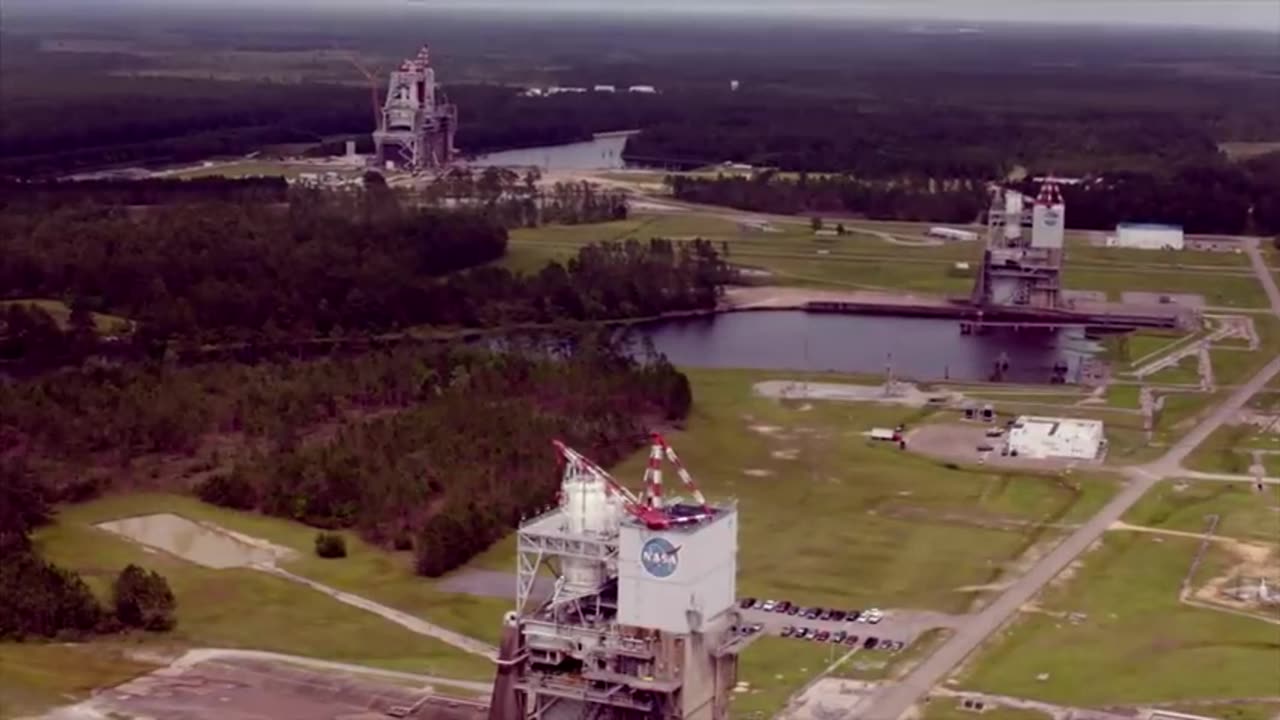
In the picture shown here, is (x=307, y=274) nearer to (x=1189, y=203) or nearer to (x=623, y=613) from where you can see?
(x=1189, y=203)

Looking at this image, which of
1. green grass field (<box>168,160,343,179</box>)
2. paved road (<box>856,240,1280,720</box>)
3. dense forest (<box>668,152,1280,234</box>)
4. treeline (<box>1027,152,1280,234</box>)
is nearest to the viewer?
paved road (<box>856,240,1280,720</box>)

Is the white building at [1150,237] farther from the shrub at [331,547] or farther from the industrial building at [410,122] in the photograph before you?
the shrub at [331,547]

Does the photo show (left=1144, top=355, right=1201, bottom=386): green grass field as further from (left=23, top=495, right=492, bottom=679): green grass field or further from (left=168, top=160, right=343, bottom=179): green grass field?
(left=168, top=160, right=343, bottom=179): green grass field

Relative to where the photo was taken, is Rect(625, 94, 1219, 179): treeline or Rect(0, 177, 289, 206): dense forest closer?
Rect(0, 177, 289, 206): dense forest

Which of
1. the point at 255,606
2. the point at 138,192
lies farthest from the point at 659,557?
the point at 138,192

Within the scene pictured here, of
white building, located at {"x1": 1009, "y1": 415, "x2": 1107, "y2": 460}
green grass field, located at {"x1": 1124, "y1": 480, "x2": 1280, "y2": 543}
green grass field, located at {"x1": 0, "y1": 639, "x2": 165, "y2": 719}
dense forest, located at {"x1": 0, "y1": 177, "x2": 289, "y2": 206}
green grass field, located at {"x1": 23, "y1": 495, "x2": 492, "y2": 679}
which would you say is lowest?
green grass field, located at {"x1": 23, "y1": 495, "x2": 492, "y2": 679}

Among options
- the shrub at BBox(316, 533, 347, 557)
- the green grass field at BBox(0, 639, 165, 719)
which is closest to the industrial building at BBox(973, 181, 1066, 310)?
the shrub at BBox(316, 533, 347, 557)

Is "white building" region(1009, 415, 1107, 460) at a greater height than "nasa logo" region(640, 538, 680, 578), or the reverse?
"nasa logo" region(640, 538, 680, 578)

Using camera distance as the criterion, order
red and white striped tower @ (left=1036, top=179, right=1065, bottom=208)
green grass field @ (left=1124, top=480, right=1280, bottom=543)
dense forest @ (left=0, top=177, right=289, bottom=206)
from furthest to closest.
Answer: dense forest @ (left=0, top=177, right=289, bottom=206) → red and white striped tower @ (left=1036, top=179, right=1065, bottom=208) → green grass field @ (left=1124, top=480, right=1280, bottom=543)

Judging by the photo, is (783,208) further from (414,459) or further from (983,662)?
(983,662)
